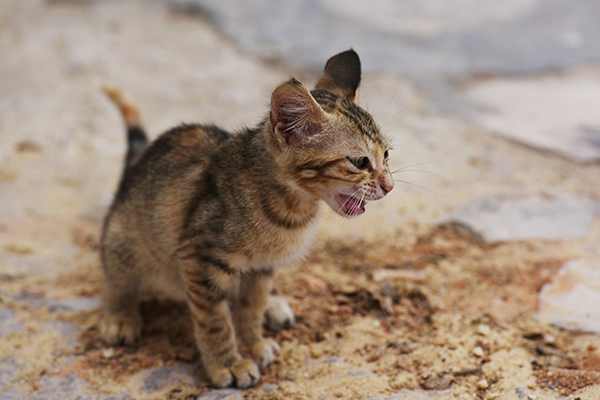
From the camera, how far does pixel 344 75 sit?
279 centimetres

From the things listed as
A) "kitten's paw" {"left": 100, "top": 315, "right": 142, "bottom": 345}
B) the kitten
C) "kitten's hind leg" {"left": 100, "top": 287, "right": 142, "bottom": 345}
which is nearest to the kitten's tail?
the kitten

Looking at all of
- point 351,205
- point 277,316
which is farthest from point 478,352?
point 277,316

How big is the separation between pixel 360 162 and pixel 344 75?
0.63 metres

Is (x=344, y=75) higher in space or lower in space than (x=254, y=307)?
higher

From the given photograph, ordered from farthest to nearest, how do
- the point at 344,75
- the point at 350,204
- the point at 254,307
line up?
1. the point at 254,307
2. the point at 344,75
3. the point at 350,204

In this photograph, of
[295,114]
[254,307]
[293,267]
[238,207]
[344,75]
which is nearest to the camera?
[295,114]

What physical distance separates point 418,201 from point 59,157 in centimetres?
304

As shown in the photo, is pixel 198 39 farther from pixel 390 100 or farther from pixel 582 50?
pixel 582 50

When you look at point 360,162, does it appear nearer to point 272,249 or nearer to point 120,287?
point 272,249

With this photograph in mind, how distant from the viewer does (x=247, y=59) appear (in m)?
5.86

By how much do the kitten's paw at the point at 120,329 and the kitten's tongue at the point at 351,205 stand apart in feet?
4.90

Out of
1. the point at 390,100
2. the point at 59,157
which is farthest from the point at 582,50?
the point at 59,157

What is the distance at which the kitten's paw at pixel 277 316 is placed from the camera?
310 cm

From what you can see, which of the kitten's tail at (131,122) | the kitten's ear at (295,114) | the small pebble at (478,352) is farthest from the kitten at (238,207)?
the small pebble at (478,352)
